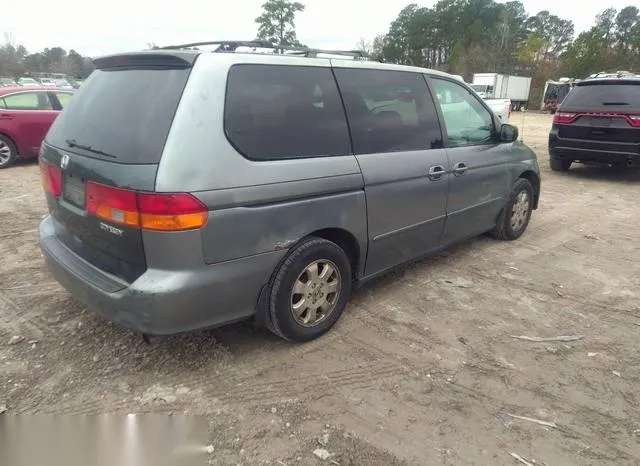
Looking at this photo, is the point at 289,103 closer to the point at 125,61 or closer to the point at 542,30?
the point at 125,61

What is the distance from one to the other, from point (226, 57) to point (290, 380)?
1843mm

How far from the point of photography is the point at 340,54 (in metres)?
3.50

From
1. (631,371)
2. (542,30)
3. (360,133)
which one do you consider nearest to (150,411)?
(360,133)

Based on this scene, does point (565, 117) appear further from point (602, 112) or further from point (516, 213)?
point (516, 213)

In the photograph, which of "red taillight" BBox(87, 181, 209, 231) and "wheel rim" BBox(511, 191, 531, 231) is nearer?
"red taillight" BBox(87, 181, 209, 231)

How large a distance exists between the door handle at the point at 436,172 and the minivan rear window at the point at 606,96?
5.86m

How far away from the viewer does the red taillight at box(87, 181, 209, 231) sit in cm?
235

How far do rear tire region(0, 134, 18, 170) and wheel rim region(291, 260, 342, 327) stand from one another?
28.5 feet

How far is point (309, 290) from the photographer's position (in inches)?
121

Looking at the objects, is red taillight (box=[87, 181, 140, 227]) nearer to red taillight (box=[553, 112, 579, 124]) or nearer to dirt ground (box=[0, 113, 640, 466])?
dirt ground (box=[0, 113, 640, 466])

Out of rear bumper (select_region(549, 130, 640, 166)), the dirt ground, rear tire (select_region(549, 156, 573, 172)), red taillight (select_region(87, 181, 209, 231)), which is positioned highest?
red taillight (select_region(87, 181, 209, 231))

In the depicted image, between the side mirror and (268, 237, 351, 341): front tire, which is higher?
the side mirror

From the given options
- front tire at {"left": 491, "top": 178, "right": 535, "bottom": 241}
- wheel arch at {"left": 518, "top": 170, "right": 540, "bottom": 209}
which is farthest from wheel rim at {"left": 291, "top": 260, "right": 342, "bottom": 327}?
wheel arch at {"left": 518, "top": 170, "right": 540, "bottom": 209}

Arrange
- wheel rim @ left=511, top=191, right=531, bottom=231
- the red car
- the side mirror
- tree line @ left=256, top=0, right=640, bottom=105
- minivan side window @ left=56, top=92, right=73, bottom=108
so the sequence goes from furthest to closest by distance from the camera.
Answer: tree line @ left=256, top=0, right=640, bottom=105, minivan side window @ left=56, top=92, right=73, bottom=108, the red car, wheel rim @ left=511, top=191, right=531, bottom=231, the side mirror
